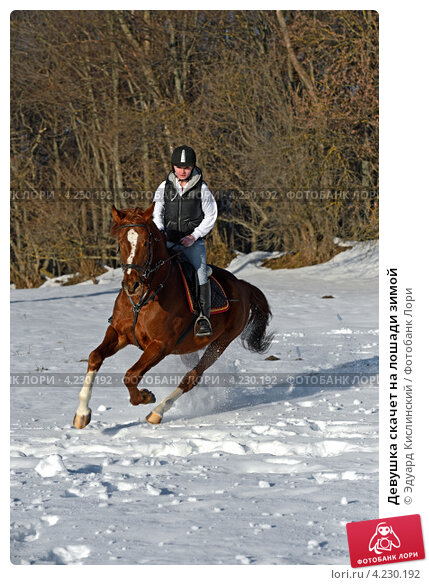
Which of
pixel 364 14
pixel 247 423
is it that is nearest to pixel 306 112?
pixel 364 14

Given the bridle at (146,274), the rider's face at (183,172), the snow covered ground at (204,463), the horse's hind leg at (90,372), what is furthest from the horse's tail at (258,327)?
the horse's hind leg at (90,372)

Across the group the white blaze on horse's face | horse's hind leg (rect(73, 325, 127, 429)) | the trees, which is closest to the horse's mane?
the white blaze on horse's face

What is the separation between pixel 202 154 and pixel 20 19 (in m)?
6.77

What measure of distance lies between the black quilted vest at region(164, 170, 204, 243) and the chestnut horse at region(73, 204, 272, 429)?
31 centimetres

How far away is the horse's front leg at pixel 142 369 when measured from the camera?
21.9 ft

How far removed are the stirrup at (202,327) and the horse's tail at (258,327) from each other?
173 cm

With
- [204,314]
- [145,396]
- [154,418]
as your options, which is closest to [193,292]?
[204,314]

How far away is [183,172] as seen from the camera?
7066mm

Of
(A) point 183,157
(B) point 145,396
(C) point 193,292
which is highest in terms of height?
(A) point 183,157

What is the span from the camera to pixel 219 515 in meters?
4.43

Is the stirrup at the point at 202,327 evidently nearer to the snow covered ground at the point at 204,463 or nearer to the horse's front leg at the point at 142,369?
the horse's front leg at the point at 142,369

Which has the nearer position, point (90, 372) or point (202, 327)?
point (90, 372)
